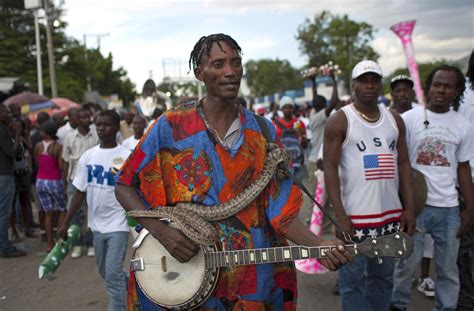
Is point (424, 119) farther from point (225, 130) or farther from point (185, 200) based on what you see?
point (185, 200)

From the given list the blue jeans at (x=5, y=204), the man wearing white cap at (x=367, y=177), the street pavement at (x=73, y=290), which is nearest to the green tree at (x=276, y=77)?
the blue jeans at (x=5, y=204)

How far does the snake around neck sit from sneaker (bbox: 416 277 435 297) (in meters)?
3.27

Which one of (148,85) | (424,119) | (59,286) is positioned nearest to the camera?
(424,119)

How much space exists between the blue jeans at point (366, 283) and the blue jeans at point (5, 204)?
5.65m

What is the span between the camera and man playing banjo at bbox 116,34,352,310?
99.3 inches

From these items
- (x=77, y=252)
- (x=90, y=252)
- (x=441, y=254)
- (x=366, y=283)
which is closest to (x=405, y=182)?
(x=441, y=254)

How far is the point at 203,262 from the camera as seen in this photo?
2480 millimetres

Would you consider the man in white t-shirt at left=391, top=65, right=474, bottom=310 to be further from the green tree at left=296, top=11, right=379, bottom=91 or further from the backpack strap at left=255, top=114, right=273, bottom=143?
the green tree at left=296, top=11, right=379, bottom=91

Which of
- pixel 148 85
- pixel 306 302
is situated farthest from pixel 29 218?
pixel 306 302

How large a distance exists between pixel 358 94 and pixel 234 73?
1.60 meters

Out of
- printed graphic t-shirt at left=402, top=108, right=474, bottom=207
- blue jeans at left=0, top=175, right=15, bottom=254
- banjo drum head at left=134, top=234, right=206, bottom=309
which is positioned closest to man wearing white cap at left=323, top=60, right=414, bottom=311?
printed graphic t-shirt at left=402, top=108, right=474, bottom=207

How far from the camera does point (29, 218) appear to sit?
9.23 metres

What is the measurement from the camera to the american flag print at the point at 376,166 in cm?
379

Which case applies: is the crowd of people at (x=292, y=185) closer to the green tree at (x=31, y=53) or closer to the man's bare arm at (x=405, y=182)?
the man's bare arm at (x=405, y=182)
